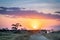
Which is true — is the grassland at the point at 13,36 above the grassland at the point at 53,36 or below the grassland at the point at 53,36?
above

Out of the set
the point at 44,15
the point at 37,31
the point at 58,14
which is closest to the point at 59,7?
the point at 58,14

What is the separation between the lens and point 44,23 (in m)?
2.00

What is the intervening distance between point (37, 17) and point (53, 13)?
0.27m

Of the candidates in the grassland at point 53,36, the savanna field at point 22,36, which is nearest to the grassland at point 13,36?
the savanna field at point 22,36

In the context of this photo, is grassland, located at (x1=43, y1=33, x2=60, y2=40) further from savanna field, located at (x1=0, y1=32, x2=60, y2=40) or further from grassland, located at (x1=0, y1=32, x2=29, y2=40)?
grassland, located at (x1=0, y1=32, x2=29, y2=40)

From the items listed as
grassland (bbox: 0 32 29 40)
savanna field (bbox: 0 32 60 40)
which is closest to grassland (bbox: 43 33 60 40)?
savanna field (bbox: 0 32 60 40)

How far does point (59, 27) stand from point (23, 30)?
1.91ft

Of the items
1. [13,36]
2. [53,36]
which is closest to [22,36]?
[13,36]

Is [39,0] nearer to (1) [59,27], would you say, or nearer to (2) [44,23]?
(2) [44,23]

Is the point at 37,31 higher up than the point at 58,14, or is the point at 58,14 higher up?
the point at 58,14

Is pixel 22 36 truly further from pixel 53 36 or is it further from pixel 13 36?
pixel 53 36

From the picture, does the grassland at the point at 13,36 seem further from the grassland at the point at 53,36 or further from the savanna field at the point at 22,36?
the grassland at the point at 53,36

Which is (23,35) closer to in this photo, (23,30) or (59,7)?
(23,30)

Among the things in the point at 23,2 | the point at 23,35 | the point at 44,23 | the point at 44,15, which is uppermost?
the point at 23,2
